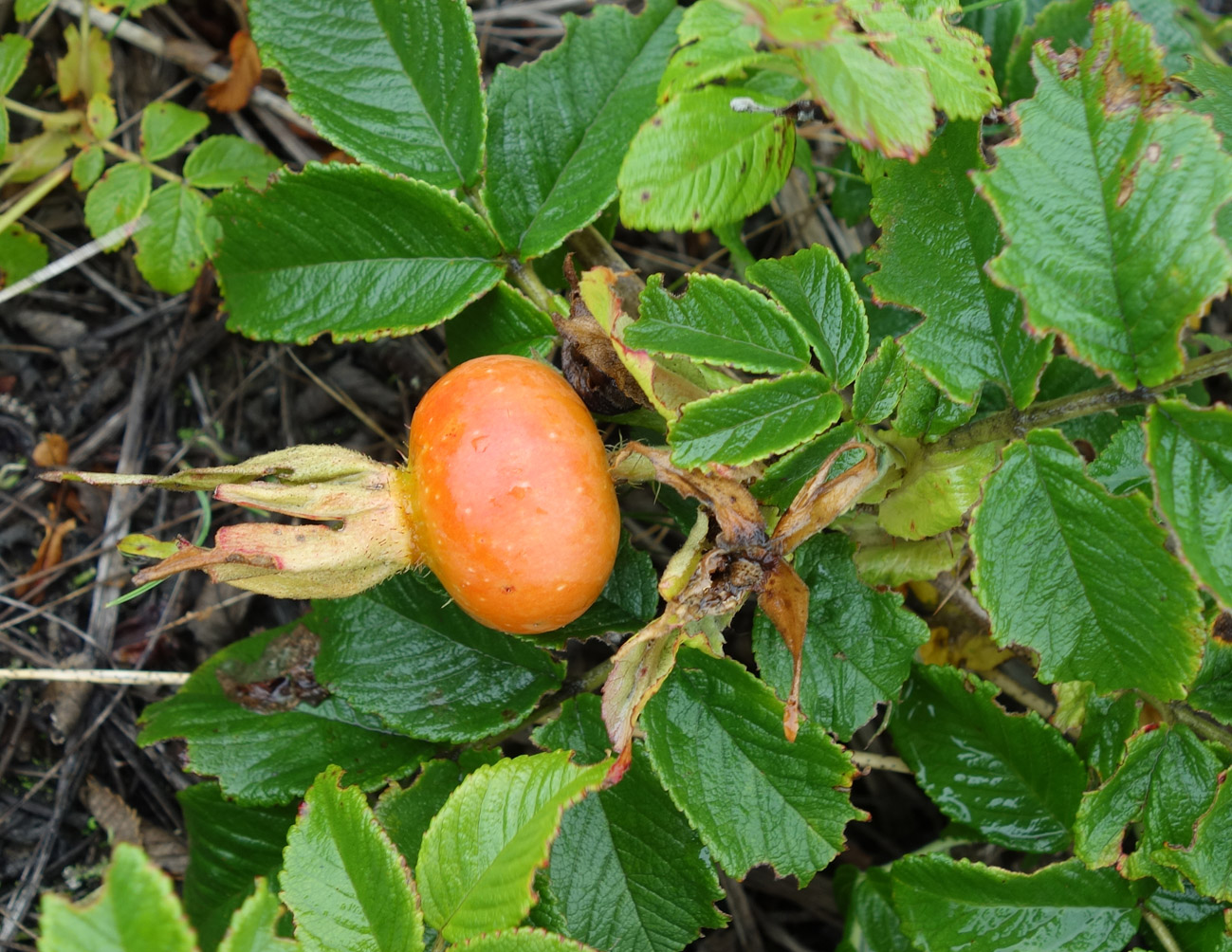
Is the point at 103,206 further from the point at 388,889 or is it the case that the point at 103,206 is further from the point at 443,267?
the point at 388,889

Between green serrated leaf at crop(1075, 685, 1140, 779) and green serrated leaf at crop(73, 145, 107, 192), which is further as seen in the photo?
green serrated leaf at crop(73, 145, 107, 192)

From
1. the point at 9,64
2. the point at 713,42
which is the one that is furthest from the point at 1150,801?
the point at 9,64

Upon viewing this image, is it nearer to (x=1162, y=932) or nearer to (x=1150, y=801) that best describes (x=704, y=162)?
(x=1150, y=801)

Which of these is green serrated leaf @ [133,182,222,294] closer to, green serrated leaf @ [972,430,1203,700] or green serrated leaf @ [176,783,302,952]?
green serrated leaf @ [176,783,302,952]

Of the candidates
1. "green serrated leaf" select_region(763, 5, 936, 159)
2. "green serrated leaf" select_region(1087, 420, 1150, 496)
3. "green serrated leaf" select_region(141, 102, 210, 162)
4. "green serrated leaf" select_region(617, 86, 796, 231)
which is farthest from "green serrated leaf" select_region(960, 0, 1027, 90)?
"green serrated leaf" select_region(141, 102, 210, 162)

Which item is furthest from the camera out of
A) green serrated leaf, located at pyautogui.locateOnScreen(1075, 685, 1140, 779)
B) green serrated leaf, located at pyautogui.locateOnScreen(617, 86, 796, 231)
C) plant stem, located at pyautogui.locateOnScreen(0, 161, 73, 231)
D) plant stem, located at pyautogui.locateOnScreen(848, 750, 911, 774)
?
plant stem, located at pyautogui.locateOnScreen(0, 161, 73, 231)

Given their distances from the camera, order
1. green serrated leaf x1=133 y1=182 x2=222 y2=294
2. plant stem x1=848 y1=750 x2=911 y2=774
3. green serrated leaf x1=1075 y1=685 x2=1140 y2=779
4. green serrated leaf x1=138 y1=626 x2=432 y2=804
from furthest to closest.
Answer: green serrated leaf x1=133 y1=182 x2=222 y2=294
plant stem x1=848 y1=750 x2=911 y2=774
green serrated leaf x1=138 y1=626 x2=432 y2=804
green serrated leaf x1=1075 y1=685 x2=1140 y2=779
